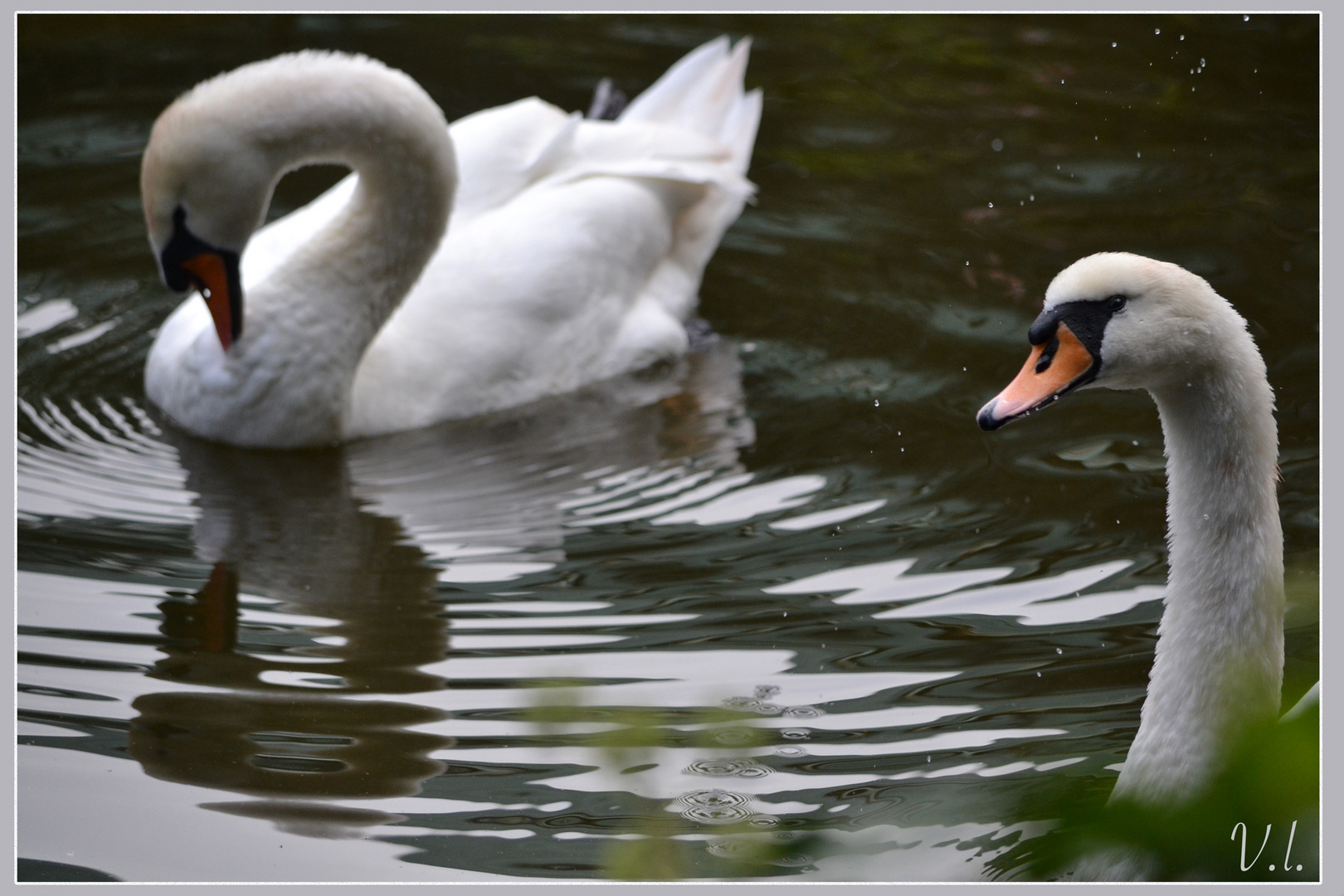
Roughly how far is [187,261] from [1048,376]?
2.78 m

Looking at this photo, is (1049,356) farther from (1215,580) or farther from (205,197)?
(205,197)

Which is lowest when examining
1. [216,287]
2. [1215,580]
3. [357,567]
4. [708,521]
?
[357,567]

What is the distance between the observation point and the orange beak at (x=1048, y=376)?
8.27 ft

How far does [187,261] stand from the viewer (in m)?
4.51

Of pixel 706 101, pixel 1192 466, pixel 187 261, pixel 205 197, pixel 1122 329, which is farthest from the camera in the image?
pixel 706 101

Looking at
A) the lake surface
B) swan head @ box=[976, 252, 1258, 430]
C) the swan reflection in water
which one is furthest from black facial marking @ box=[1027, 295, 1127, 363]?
the swan reflection in water

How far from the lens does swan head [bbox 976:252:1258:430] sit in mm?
2471

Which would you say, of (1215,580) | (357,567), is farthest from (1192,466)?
(357,567)

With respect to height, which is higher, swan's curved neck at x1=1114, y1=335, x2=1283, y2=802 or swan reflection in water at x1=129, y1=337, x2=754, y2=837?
swan's curved neck at x1=1114, y1=335, x2=1283, y2=802

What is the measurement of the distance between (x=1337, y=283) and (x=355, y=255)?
8.83 ft

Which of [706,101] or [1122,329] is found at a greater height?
[706,101]

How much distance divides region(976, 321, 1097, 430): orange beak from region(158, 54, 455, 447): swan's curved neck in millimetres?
2515

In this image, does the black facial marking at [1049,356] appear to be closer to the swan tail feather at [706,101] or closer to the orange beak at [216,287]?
the orange beak at [216,287]
